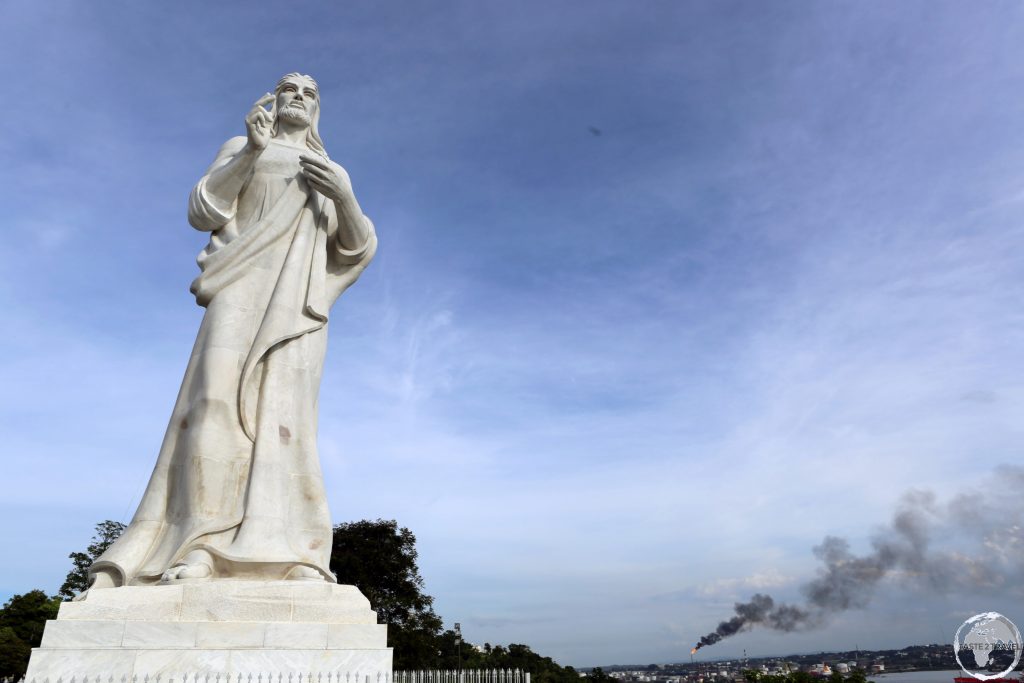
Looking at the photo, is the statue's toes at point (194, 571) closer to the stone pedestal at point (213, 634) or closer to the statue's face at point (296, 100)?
the stone pedestal at point (213, 634)

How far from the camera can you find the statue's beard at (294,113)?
10.4 meters

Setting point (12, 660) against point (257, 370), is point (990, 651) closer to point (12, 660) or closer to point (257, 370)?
point (257, 370)

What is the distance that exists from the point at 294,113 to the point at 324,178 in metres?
1.72

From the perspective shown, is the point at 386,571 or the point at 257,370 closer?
the point at 257,370

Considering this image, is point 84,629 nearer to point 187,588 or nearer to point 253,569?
point 187,588

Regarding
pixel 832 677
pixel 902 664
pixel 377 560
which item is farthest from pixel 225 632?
pixel 377 560

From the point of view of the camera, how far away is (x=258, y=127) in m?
9.55

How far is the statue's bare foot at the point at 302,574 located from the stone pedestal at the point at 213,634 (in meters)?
0.19

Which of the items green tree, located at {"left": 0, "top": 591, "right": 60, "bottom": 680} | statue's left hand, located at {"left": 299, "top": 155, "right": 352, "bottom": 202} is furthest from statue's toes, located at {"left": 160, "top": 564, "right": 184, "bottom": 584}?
green tree, located at {"left": 0, "top": 591, "right": 60, "bottom": 680}

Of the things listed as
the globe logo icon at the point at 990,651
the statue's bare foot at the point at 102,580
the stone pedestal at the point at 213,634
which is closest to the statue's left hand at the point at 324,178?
the stone pedestal at the point at 213,634

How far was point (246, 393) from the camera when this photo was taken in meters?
8.59

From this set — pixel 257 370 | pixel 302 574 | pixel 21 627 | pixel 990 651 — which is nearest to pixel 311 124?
pixel 257 370

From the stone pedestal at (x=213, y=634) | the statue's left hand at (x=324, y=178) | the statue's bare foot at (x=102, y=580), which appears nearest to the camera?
the stone pedestal at (x=213, y=634)

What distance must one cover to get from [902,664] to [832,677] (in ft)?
54.9
